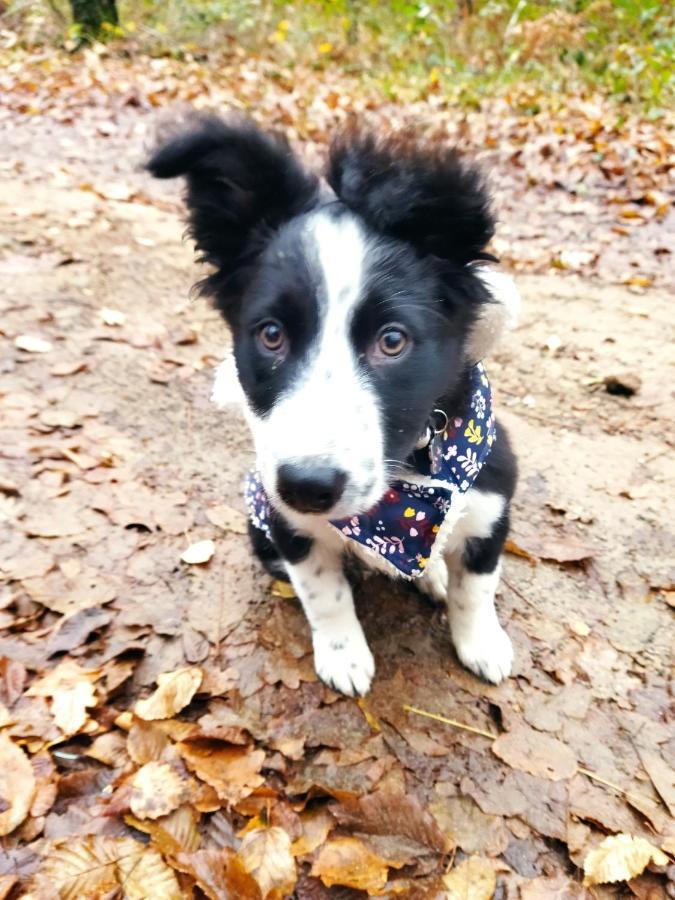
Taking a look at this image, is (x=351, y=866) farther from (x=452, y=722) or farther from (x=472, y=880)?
(x=452, y=722)

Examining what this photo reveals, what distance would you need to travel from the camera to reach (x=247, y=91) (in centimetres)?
940

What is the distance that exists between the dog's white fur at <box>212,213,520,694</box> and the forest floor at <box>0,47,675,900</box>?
0.45ft

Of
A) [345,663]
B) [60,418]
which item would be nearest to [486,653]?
[345,663]

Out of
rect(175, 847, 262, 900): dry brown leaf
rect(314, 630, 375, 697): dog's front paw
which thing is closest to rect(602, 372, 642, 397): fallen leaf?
rect(314, 630, 375, 697): dog's front paw

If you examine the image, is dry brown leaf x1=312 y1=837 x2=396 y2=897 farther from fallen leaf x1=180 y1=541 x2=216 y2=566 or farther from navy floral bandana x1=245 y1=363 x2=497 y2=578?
fallen leaf x1=180 y1=541 x2=216 y2=566

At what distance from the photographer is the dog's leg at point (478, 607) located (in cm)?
239

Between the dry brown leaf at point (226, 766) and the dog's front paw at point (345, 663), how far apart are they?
0.35m

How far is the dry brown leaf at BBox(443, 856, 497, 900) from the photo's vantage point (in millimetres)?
1868

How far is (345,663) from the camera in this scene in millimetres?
2418

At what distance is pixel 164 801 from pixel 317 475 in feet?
3.78

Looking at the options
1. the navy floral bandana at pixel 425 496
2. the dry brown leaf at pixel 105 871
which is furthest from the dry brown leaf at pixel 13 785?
the navy floral bandana at pixel 425 496

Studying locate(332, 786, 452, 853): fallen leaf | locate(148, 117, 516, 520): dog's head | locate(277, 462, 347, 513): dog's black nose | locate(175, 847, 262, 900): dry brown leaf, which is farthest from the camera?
locate(332, 786, 452, 853): fallen leaf

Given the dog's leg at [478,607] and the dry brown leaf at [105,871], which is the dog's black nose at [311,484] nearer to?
the dog's leg at [478,607]

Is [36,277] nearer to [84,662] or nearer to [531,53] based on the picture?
[84,662]
